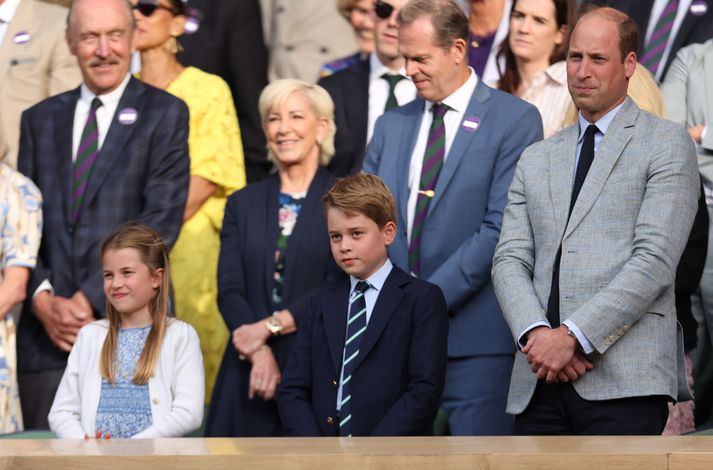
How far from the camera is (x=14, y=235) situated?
617 cm

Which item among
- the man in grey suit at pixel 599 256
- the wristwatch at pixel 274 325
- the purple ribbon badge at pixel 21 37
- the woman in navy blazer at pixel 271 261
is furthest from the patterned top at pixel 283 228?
the purple ribbon badge at pixel 21 37

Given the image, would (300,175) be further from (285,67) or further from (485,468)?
(485,468)

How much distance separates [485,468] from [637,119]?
5.24ft

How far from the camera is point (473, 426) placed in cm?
540

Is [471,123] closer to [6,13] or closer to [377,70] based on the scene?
[377,70]

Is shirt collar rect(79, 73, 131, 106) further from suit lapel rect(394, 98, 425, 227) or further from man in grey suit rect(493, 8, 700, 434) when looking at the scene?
man in grey suit rect(493, 8, 700, 434)

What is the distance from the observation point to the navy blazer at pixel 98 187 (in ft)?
20.4

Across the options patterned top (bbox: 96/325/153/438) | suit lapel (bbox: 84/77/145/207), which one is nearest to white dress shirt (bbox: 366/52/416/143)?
suit lapel (bbox: 84/77/145/207)

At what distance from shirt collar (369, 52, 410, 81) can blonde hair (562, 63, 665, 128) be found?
1203 millimetres

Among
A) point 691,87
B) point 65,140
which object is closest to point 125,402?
point 65,140

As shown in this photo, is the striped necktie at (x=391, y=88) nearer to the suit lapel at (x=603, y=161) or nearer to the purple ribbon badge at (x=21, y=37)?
the purple ribbon badge at (x=21, y=37)

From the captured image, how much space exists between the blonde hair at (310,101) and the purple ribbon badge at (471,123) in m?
0.87

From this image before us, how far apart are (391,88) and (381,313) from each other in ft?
6.40

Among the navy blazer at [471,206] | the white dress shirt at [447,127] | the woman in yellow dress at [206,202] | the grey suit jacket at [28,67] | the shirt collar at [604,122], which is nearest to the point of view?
the shirt collar at [604,122]
